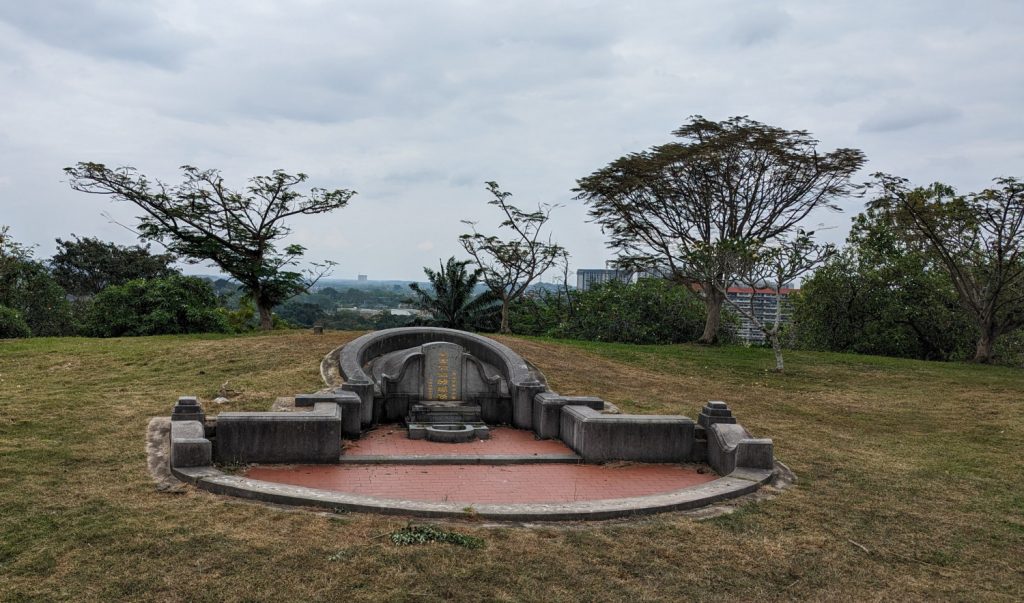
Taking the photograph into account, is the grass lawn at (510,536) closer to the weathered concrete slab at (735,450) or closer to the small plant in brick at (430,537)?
the small plant in brick at (430,537)

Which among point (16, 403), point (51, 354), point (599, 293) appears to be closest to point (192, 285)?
point (51, 354)

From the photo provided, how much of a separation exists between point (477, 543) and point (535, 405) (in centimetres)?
522

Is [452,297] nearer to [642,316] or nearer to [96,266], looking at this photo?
[642,316]

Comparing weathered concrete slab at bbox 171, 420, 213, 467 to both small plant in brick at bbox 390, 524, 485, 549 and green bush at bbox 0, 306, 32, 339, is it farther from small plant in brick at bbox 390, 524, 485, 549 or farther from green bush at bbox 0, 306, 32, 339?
green bush at bbox 0, 306, 32, 339

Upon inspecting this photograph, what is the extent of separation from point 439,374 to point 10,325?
544 inches

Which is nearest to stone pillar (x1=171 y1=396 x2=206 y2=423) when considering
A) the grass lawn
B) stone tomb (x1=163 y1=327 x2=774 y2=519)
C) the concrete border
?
stone tomb (x1=163 y1=327 x2=774 y2=519)

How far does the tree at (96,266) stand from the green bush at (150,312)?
12.6 meters

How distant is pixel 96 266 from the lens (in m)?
31.8

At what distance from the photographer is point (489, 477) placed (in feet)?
26.0

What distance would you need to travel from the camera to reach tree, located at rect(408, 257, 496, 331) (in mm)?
24484

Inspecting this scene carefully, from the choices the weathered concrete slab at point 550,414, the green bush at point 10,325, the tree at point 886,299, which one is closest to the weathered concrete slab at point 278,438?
the weathered concrete slab at point 550,414

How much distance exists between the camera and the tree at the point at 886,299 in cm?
2188

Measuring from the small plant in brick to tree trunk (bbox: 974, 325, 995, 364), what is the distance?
19.8 meters

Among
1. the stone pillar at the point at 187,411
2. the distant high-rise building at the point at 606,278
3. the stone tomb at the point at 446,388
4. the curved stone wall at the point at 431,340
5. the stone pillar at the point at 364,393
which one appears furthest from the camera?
the distant high-rise building at the point at 606,278
